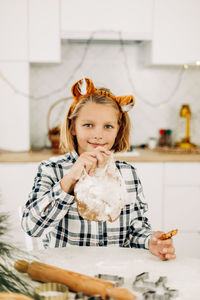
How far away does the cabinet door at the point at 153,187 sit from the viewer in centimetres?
251

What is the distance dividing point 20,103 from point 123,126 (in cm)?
141

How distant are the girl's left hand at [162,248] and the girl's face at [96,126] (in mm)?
322

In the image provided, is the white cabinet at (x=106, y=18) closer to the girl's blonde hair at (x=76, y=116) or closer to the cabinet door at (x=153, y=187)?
the cabinet door at (x=153, y=187)

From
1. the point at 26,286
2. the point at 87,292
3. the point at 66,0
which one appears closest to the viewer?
the point at 26,286

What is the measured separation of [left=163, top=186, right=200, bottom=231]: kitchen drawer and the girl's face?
1405mm

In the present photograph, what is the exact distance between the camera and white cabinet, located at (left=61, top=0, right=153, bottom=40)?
2617mm

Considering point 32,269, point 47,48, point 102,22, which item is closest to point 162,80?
point 102,22

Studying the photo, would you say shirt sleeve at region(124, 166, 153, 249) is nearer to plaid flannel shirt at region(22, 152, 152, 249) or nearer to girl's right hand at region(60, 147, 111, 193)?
plaid flannel shirt at region(22, 152, 152, 249)

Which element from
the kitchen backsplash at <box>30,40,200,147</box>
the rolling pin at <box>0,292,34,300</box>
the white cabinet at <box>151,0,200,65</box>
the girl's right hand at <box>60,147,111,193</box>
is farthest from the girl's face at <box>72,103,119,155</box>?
the kitchen backsplash at <box>30,40,200,147</box>

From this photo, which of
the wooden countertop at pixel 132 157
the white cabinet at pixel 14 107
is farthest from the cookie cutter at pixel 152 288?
the white cabinet at pixel 14 107

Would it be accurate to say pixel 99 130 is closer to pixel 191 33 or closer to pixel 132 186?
pixel 132 186

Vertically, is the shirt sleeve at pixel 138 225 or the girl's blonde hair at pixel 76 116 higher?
the girl's blonde hair at pixel 76 116

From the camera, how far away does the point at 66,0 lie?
2604 mm

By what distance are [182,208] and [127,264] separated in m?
1.65
